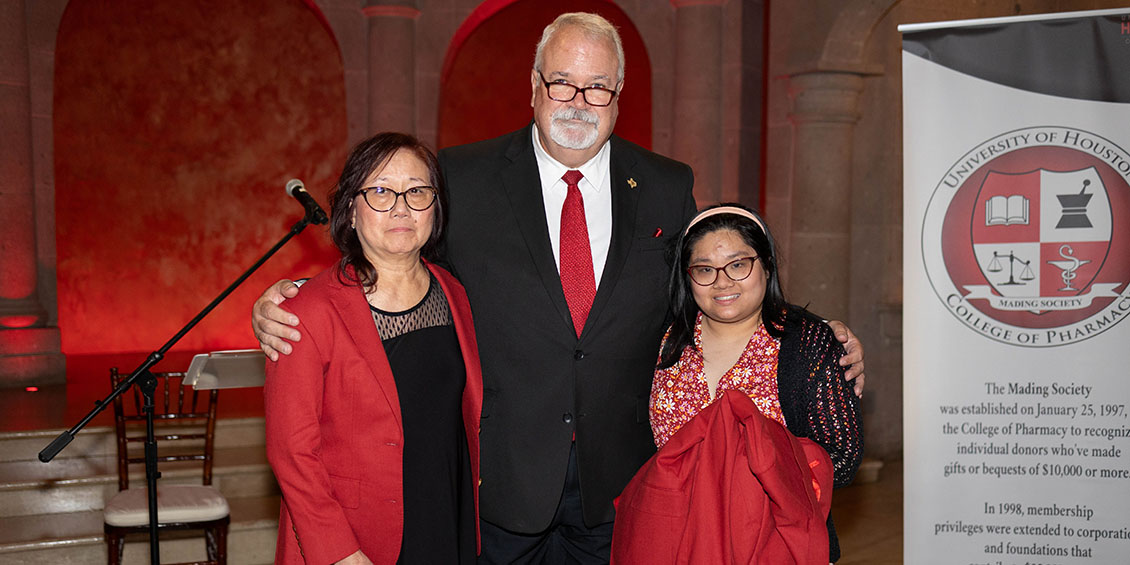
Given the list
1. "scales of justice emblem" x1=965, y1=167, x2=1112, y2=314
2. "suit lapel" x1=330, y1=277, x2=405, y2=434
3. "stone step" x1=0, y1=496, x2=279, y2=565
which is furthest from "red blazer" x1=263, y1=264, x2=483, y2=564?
"stone step" x1=0, y1=496, x2=279, y2=565

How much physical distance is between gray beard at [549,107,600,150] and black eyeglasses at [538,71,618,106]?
1.0 inches

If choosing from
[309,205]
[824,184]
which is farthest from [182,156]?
[309,205]

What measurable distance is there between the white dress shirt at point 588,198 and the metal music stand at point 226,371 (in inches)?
77.8

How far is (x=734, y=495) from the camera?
1.74 meters

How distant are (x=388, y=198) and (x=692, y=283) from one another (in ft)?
2.19

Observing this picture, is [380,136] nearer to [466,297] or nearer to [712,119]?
[466,297]

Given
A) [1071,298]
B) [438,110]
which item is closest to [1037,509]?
[1071,298]

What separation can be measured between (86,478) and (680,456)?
3.66 meters

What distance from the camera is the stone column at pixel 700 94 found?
246 inches

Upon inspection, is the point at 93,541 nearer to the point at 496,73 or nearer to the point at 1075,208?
the point at 1075,208

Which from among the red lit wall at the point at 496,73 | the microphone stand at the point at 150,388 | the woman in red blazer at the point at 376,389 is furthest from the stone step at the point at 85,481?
the red lit wall at the point at 496,73

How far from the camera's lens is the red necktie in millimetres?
2205

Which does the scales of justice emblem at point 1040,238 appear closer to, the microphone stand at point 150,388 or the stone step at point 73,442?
the microphone stand at point 150,388

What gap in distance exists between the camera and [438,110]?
21.2 feet
